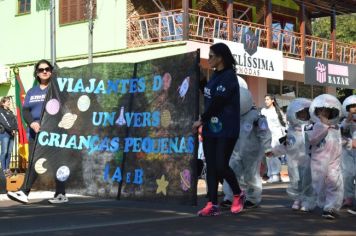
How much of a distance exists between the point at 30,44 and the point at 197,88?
1977cm

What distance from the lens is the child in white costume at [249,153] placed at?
8039mm

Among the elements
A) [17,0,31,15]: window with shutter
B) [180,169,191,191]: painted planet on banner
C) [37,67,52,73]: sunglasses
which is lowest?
[180,169,191,191]: painted planet on banner

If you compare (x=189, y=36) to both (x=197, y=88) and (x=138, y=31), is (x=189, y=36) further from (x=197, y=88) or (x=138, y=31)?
(x=197, y=88)

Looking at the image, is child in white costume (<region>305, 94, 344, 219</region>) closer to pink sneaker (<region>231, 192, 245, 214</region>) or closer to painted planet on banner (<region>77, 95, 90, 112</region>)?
pink sneaker (<region>231, 192, 245, 214</region>)

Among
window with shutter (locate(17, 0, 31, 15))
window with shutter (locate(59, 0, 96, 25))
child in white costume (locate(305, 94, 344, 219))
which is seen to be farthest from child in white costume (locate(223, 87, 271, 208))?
window with shutter (locate(17, 0, 31, 15))

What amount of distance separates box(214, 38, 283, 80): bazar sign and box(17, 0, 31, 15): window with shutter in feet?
30.1

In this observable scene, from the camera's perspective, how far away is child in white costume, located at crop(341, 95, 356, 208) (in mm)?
8367

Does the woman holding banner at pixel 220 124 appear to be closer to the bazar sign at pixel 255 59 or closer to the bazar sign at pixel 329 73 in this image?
the bazar sign at pixel 255 59

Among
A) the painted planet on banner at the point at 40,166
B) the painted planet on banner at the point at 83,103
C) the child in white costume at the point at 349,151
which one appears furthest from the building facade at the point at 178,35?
the child in white costume at the point at 349,151

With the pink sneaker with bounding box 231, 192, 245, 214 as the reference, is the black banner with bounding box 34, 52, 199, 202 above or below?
above

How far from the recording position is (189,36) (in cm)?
2130

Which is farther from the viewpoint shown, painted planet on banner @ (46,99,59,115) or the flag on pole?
the flag on pole

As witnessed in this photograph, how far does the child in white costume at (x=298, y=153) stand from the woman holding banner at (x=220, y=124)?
3.06ft

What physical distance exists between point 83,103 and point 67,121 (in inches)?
12.7
